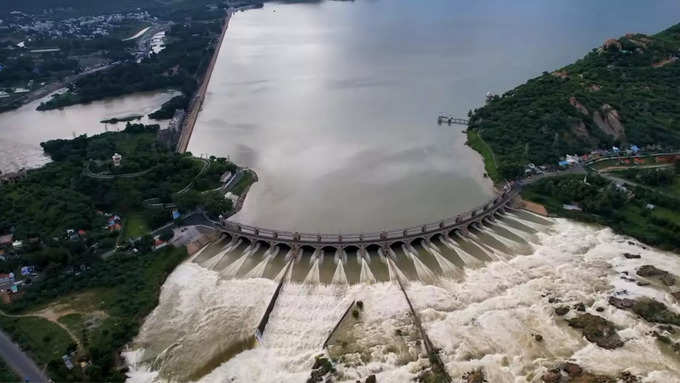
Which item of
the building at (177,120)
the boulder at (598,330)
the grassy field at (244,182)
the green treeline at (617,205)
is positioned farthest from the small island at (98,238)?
the green treeline at (617,205)

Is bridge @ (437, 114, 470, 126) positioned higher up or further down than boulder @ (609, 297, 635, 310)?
higher up

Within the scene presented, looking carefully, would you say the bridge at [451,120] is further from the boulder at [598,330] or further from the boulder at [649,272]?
the boulder at [598,330]

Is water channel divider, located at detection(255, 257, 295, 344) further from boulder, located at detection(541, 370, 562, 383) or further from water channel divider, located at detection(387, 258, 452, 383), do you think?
boulder, located at detection(541, 370, 562, 383)

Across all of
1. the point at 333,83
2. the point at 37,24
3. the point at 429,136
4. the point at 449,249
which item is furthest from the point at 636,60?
the point at 37,24

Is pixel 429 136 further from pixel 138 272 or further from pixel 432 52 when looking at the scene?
pixel 432 52

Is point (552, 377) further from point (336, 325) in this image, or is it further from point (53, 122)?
point (53, 122)

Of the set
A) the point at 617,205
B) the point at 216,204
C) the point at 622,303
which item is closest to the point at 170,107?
the point at 216,204

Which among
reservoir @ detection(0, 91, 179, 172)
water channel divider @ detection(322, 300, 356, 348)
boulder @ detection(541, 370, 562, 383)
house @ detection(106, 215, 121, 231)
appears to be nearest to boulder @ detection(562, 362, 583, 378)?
boulder @ detection(541, 370, 562, 383)
